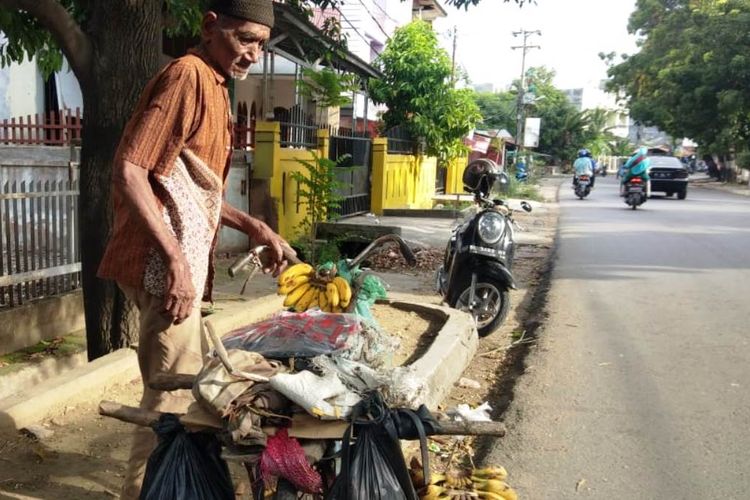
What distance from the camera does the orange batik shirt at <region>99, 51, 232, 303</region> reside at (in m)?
2.24

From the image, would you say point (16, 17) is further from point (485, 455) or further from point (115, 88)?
point (485, 455)

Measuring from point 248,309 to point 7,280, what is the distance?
173 cm

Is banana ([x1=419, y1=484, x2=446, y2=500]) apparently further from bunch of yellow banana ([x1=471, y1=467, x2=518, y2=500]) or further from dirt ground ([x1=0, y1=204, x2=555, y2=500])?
dirt ground ([x1=0, y1=204, x2=555, y2=500])

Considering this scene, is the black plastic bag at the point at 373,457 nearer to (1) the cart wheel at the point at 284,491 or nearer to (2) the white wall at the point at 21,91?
(1) the cart wheel at the point at 284,491

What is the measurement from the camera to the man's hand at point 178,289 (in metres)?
2.21

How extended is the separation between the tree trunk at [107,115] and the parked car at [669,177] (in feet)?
81.6

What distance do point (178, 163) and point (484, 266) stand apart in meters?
4.07

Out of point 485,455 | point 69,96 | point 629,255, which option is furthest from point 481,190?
point 69,96

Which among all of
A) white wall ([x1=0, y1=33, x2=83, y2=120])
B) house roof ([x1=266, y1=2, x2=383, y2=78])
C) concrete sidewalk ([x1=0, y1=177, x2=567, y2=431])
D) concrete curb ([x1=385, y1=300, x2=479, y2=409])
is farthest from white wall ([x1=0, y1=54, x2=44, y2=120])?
concrete curb ([x1=385, y1=300, x2=479, y2=409])

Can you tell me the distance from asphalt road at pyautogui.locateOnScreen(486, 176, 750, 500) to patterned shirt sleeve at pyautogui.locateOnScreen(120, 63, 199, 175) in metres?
2.20

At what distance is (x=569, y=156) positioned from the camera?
6231 cm

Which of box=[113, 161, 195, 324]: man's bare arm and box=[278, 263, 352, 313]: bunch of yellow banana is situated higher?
box=[113, 161, 195, 324]: man's bare arm

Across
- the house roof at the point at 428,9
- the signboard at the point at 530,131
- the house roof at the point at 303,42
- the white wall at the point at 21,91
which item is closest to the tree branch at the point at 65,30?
the house roof at the point at 303,42

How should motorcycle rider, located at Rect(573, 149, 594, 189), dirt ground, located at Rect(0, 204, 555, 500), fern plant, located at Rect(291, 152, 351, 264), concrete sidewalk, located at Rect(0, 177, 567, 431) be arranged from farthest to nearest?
motorcycle rider, located at Rect(573, 149, 594, 189) → fern plant, located at Rect(291, 152, 351, 264) → concrete sidewalk, located at Rect(0, 177, 567, 431) → dirt ground, located at Rect(0, 204, 555, 500)
